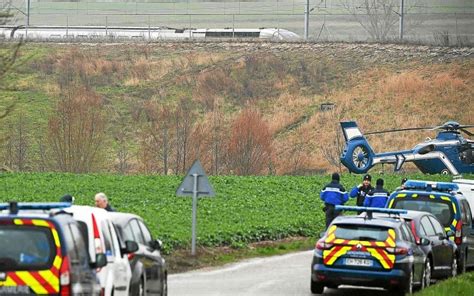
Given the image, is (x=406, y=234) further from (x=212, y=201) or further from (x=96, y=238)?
(x=212, y=201)

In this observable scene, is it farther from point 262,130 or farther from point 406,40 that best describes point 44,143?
point 406,40

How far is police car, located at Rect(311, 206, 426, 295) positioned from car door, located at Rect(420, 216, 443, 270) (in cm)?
149

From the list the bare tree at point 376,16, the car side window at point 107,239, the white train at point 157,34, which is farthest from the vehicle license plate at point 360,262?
the bare tree at point 376,16

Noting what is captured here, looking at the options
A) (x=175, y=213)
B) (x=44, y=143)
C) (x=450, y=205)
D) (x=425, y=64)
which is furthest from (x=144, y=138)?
(x=450, y=205)

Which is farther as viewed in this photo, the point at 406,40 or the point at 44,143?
the point at 406,40

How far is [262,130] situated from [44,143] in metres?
12.1

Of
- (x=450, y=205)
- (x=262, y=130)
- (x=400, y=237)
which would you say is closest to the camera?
(x=400, y=237)

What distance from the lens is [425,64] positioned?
97.8m

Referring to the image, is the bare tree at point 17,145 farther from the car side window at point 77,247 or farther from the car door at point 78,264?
the car door at point 78,264

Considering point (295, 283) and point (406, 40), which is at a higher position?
point (406, 40)

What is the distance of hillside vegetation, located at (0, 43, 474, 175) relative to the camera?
7794 cm

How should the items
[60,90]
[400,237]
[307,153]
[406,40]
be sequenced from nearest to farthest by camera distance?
[400,237]
[307,153]
[60,90]
[406,40]

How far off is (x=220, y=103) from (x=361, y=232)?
232 feet

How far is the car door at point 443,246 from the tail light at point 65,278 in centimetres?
1127
